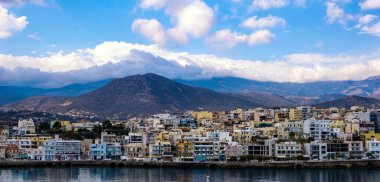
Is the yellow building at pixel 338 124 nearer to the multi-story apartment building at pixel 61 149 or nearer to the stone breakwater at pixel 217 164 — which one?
the stone breakwater at pixel 217 164

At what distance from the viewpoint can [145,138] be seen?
9331 cm

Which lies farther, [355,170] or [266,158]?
[266,158]

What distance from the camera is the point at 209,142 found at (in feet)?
279

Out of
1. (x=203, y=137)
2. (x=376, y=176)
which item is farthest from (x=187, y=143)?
(x=376, y=176)

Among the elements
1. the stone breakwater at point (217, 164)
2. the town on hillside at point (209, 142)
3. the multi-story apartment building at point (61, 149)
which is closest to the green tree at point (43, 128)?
the town on hillside at point (209, 142)

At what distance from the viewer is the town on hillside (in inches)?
3206

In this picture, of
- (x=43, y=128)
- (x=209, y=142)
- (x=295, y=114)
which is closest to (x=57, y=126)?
(x=43, y=128)

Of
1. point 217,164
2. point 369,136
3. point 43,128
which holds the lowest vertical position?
point 217,164

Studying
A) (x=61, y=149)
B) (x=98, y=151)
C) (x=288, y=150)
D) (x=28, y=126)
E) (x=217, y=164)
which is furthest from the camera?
(x=28, y=126)

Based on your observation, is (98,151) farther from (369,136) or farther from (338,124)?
(369,136)

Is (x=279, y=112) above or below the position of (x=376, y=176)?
above

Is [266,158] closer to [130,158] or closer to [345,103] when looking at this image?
[130,158]

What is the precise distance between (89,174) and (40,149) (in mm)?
24067

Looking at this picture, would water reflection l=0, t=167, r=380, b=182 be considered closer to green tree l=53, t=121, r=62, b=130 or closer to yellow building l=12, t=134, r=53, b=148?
yellow building l=12, t=134, r=53, b=148
